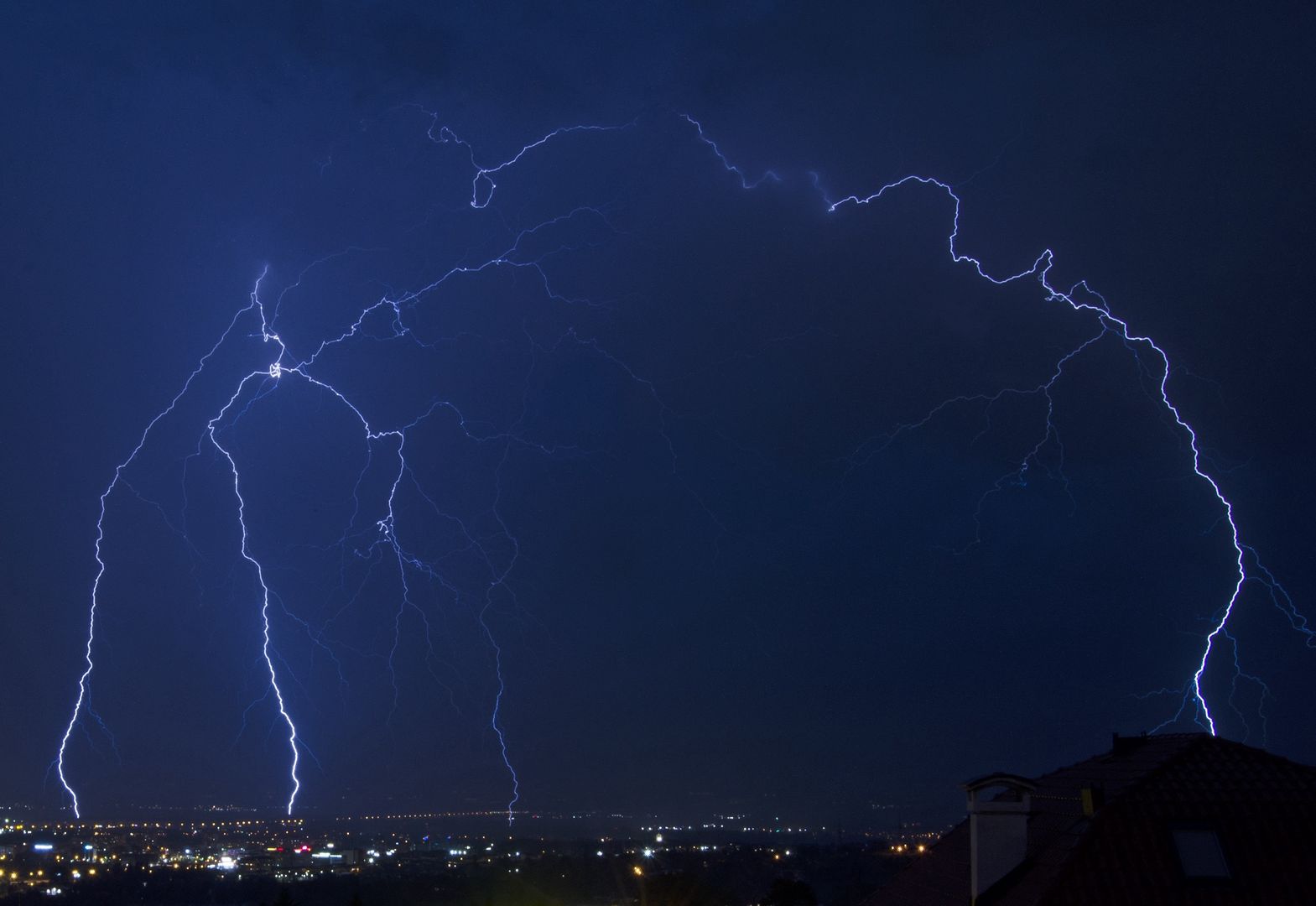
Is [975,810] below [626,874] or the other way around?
the other way around

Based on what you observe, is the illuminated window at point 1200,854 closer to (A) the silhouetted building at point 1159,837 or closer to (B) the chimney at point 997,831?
(A) the silhouetted building at point 1159,837

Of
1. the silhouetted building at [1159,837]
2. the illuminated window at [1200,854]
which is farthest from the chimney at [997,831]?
the illuminated window at [1200,854]

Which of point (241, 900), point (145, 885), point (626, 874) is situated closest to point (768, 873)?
point (626, 874)

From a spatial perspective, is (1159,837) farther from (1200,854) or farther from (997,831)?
(997,831)

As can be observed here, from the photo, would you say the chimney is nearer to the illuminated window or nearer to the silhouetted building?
the silhouetted building

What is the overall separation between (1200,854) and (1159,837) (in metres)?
0.22

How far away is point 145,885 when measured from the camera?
130 feet

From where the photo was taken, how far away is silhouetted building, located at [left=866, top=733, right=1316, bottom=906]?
18.2 feet

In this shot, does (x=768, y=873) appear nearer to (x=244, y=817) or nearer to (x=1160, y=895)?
(x=1160, y=895)

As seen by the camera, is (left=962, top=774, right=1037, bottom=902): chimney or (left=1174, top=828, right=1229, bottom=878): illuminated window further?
(left=962, top=774, right=1037, bottom=902): chimney

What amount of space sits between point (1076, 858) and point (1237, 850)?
93cm

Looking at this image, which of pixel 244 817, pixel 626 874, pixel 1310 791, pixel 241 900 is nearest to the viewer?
pixel 1310 791

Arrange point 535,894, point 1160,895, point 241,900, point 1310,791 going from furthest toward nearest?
point 241,900 < point 535,894 < point 1310,791 < point 1160,895

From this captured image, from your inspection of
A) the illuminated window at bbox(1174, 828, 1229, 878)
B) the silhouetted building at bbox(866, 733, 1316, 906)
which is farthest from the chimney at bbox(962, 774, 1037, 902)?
the illuminated window at bbox(1174, 828, 1229, 878)
